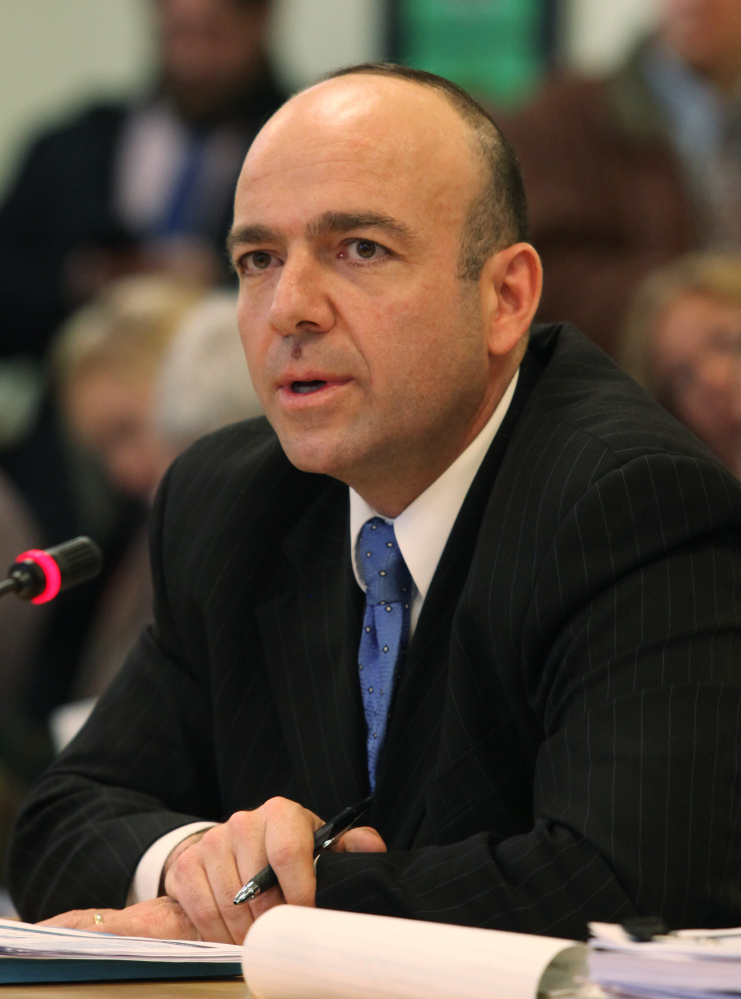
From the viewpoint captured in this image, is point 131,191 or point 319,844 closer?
point 319,844

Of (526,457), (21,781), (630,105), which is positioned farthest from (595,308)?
(526,457)

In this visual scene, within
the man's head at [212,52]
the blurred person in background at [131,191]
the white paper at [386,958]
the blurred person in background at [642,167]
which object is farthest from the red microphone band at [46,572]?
the man's head at [212,52]

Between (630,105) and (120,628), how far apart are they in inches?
73.8

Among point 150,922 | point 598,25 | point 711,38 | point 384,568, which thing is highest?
point 598,25

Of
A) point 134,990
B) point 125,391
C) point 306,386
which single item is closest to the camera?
point 134,990

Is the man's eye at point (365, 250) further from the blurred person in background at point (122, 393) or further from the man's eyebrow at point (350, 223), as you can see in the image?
the blurred person in background at point (122, 393)

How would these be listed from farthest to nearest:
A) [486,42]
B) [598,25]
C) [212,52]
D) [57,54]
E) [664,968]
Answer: [57,54], [486,42], [598,25], [212,52], [664,968]

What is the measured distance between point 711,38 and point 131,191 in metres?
2.00

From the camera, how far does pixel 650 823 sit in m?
1.22

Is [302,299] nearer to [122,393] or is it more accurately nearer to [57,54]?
[122,393]

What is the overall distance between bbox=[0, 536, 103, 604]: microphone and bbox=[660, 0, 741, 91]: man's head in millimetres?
2645

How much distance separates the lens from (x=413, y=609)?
162 centimetres

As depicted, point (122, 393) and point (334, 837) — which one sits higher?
point (122, 393)

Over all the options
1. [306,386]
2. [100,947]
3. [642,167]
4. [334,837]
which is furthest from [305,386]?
[642,167]
